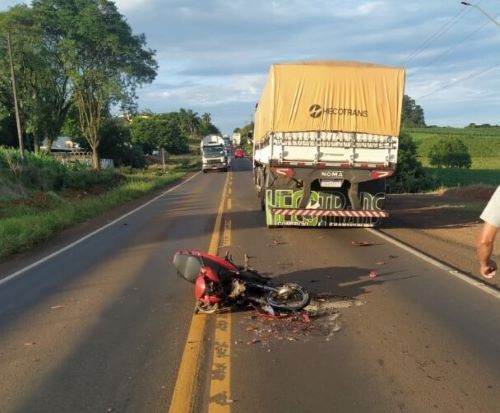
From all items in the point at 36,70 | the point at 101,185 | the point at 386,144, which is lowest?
the point at 101,185

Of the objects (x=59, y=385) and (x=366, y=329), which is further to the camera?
(x=366, y=329)

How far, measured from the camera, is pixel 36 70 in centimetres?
4734

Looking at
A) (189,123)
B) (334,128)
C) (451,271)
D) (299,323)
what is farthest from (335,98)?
(189,123)

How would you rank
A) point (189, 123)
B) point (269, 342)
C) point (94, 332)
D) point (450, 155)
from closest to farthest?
point (269, 342), point (94, 332), point (450, 155), point (189, 123)

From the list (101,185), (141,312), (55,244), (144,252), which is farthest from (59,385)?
(101,185)

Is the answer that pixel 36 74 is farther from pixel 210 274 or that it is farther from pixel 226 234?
pixel 210 274

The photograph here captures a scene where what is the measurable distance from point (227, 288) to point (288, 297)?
70cm

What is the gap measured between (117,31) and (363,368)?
45639mm

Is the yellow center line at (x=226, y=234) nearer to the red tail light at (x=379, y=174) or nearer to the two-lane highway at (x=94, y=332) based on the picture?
the two-lane highway at (x=94, y=332)

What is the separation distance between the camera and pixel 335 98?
13242mm

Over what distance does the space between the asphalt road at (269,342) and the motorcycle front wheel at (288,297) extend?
0.22 meters

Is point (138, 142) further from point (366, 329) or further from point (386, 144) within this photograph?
point (366, 329)

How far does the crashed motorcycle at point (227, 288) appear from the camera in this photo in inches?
255

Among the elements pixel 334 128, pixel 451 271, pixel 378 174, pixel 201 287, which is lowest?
pixel 451 271
